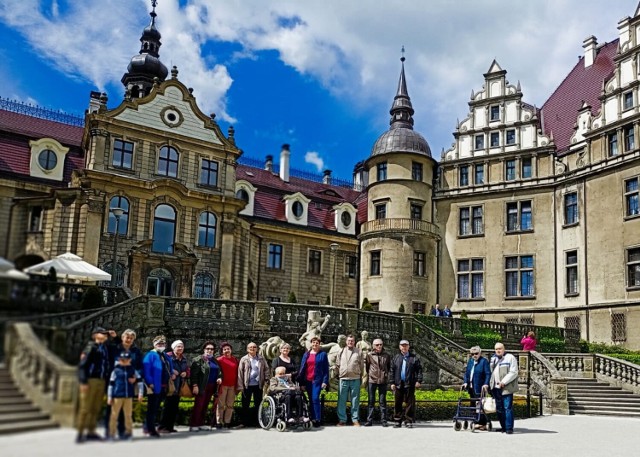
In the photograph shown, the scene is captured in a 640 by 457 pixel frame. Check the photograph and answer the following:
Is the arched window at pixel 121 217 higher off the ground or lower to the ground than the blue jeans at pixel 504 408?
higher

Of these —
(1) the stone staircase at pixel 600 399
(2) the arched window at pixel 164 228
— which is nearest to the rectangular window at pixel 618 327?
(1) the stone staircase at pixel 600 399

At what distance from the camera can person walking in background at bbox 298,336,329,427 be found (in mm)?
13914

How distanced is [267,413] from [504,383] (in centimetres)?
509

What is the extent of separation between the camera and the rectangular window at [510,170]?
37281 millimetres

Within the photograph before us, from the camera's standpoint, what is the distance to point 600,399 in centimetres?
2097

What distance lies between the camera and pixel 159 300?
18000 millimetres

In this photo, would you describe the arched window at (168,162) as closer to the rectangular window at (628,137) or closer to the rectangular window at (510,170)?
the rectangular window at (510,170)

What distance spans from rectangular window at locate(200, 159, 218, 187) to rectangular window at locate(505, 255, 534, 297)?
1683cm

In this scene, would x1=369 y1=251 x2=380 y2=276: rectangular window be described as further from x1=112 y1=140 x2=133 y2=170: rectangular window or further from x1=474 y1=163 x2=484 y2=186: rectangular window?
x1=112 y1=140 x2=133 y2=170: rectangular window

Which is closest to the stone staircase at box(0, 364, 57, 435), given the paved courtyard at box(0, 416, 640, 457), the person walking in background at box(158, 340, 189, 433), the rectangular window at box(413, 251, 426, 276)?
the person walking in background at box(158, 340, 189, 433)

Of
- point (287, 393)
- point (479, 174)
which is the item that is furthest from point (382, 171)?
point (287, 393)

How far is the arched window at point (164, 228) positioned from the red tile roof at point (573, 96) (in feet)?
69.8

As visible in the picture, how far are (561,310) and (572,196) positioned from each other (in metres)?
6.11

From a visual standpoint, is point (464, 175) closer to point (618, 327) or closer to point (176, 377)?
point (618, 327)
